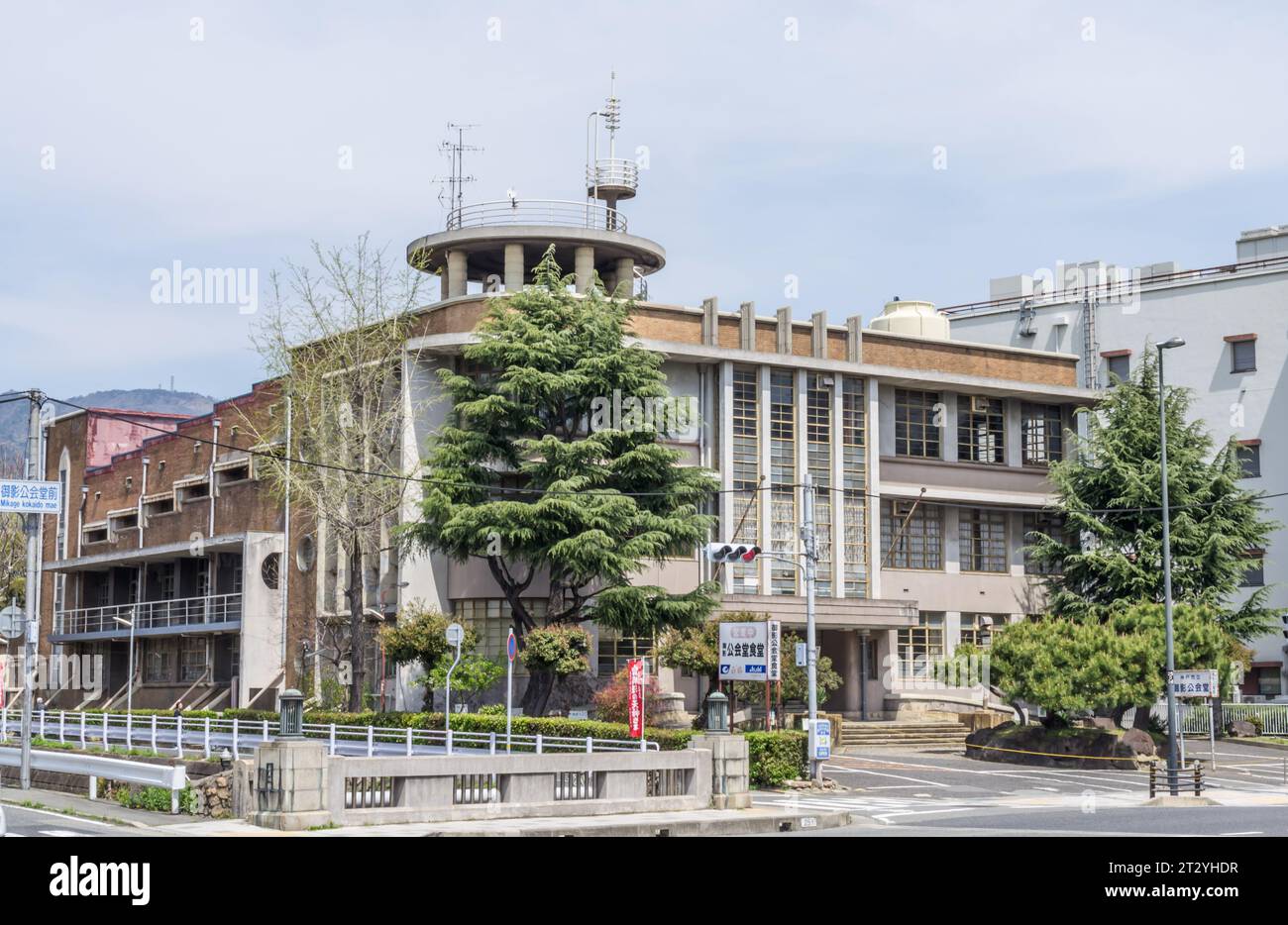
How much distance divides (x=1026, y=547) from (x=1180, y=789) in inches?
804

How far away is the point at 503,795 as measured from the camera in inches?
1031

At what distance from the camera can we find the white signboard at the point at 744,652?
34.4 m

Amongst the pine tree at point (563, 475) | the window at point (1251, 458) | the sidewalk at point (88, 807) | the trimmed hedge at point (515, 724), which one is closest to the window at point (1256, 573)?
the window at point (1251, 458)

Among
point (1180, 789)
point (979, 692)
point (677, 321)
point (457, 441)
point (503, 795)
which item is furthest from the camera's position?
point (979, 692)

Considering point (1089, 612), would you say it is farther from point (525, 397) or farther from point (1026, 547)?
point (525, 397)

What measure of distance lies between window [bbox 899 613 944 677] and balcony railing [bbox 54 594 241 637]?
2431 centimetres

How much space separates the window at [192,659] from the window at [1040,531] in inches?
1270

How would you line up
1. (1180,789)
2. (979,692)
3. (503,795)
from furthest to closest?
(979,692), (1180,789), (503,795)

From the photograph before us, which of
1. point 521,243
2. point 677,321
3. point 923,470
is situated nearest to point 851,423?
point 923,470

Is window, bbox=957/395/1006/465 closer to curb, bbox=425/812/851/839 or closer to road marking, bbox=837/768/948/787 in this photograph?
road marking, bbox=837/768/948/787

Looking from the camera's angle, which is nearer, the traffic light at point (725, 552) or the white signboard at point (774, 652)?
the white signboard at point (774, 652)

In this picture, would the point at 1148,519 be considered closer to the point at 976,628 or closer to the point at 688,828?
the point at 976,628

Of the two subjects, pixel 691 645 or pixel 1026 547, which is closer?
pixel 691 645

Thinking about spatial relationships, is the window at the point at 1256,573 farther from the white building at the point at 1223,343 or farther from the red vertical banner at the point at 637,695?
the red vertical banner at the point at 637,695
